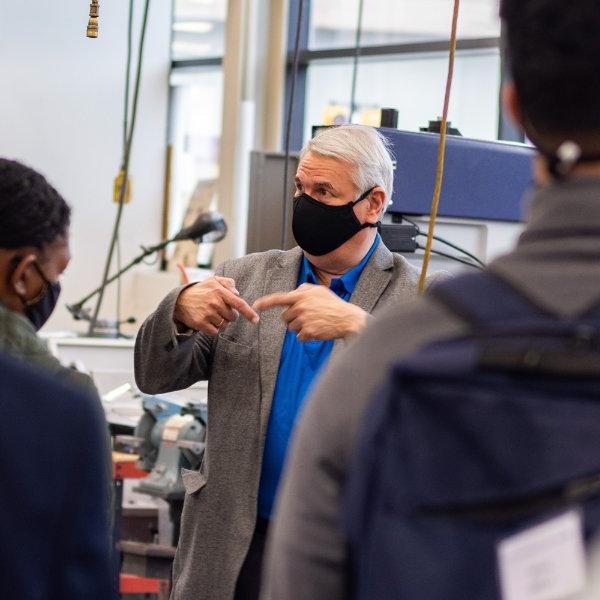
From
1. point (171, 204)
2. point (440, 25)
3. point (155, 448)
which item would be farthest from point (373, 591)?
point (171, 204)

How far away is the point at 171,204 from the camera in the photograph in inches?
339

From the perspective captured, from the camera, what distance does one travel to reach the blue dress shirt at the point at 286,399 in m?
1.93

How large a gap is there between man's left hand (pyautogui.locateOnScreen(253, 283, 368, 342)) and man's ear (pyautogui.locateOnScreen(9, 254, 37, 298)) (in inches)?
19.1

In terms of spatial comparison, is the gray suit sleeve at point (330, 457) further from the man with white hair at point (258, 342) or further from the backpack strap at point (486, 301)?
the man with white hair at point (258, 342)

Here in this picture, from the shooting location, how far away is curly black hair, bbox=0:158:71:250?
138 centimetres

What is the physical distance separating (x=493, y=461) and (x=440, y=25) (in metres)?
6.32

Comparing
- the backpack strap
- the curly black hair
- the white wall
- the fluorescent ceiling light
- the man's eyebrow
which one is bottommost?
the white wall

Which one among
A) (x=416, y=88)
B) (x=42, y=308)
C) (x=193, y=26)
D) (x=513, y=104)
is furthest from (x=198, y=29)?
(x=513, y=104)

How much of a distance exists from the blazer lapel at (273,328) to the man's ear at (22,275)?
0.65 m

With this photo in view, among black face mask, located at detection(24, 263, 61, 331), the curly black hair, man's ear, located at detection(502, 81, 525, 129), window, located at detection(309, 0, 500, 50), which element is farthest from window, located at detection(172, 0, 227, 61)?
man's ear, located at detection(502, 81, 525, 129)

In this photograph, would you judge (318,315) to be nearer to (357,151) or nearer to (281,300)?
(281,300)

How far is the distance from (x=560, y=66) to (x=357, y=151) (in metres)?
1.17

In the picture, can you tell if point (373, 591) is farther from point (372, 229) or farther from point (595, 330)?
point (372, 229)

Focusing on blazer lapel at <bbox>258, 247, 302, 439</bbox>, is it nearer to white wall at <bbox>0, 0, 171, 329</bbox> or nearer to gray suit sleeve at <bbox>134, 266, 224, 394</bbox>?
gray suit sleeve at <bbox>134, 266, 224, 394</bbox>
